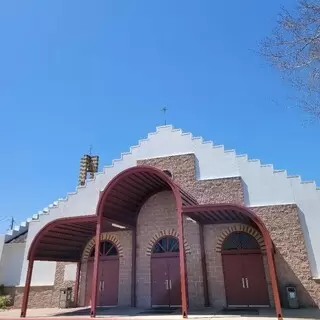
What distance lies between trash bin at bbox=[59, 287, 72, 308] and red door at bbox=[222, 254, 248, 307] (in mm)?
7575

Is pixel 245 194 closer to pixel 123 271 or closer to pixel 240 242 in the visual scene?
pixel 240 242

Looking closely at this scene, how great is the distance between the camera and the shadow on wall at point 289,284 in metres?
11.9

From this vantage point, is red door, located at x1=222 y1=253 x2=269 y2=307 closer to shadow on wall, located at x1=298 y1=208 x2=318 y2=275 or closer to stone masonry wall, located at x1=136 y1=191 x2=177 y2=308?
shadow on wall, located at x1=298 y1=208 x2=318 y2=275

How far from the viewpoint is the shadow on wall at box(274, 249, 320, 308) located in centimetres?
1192

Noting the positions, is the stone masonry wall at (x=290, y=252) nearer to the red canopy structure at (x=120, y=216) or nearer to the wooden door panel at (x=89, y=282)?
the red canopy structure at (x=120, y=216)

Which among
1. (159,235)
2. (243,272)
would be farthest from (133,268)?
(243,272)

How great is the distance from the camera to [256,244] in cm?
1321

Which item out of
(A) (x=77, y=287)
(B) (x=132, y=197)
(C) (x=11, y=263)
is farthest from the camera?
(C) (x=11, y=263)

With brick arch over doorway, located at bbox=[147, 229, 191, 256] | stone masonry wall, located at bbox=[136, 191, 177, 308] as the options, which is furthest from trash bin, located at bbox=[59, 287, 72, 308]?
brick arch over doorway, located at bbox=[147, 229, 191, 256]

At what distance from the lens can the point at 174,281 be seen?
13.7 metres

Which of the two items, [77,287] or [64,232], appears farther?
[77,287]

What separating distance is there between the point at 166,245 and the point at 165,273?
49.2 inches

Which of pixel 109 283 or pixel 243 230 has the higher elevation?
pixel 243 230

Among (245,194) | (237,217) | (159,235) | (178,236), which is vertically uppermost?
(245,194)
